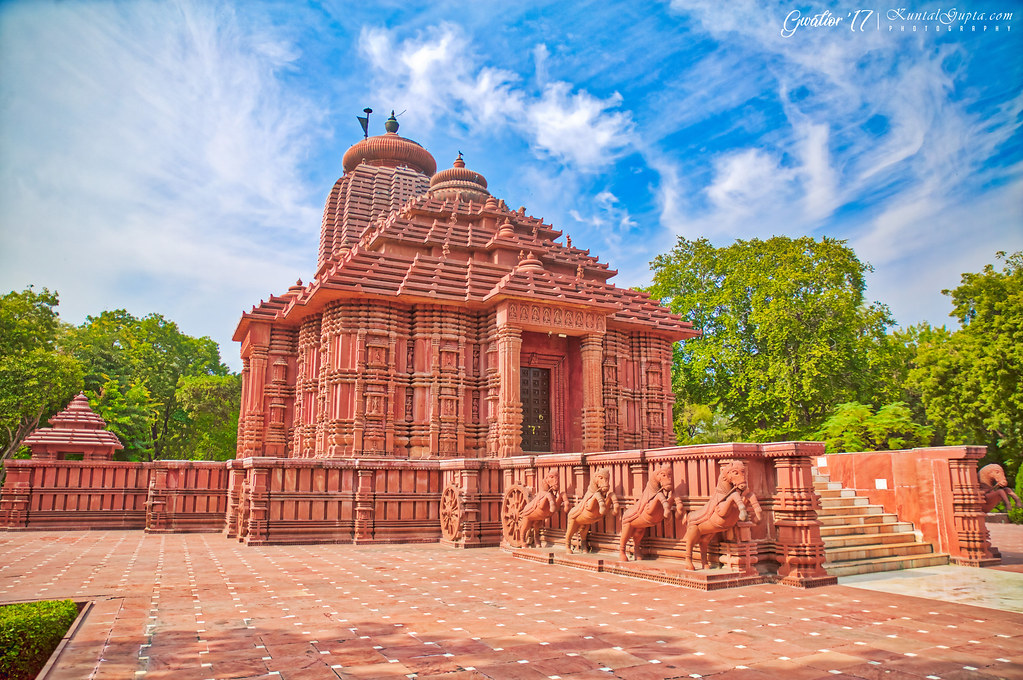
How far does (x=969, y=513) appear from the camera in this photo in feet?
35.2

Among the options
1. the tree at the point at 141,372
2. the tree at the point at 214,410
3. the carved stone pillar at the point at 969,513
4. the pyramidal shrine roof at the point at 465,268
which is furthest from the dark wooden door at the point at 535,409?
the tree at the point at 214,410

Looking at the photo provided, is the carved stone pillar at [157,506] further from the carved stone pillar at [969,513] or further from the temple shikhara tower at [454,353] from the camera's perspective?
the carved stone pillar at [969,513]

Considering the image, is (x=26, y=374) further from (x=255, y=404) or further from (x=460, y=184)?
(x=460, y=184)

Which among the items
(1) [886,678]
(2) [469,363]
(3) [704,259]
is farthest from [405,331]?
(3) [704,259]

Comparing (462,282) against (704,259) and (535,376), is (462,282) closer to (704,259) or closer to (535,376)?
(535,376)

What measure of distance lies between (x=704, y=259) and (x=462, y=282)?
65.2ft

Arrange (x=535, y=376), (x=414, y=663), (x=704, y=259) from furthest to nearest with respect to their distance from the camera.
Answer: (x=704, y=259) → (x=535, y=376) → (x=414, y=663)

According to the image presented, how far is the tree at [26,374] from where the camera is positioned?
88.0ft

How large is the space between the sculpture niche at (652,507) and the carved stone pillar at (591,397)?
8810mm

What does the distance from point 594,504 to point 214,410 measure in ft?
119

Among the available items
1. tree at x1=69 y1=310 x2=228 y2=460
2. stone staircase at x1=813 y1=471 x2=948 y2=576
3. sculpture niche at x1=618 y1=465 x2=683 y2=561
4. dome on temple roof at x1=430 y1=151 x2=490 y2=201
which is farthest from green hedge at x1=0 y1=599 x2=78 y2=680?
tree at x1=69 y1=310 x2=228 y2=460

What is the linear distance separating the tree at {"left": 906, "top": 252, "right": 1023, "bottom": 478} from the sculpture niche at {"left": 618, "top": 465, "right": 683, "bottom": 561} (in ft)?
63.2

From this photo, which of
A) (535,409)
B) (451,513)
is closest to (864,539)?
(451,513)

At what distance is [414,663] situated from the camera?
4969 mm
